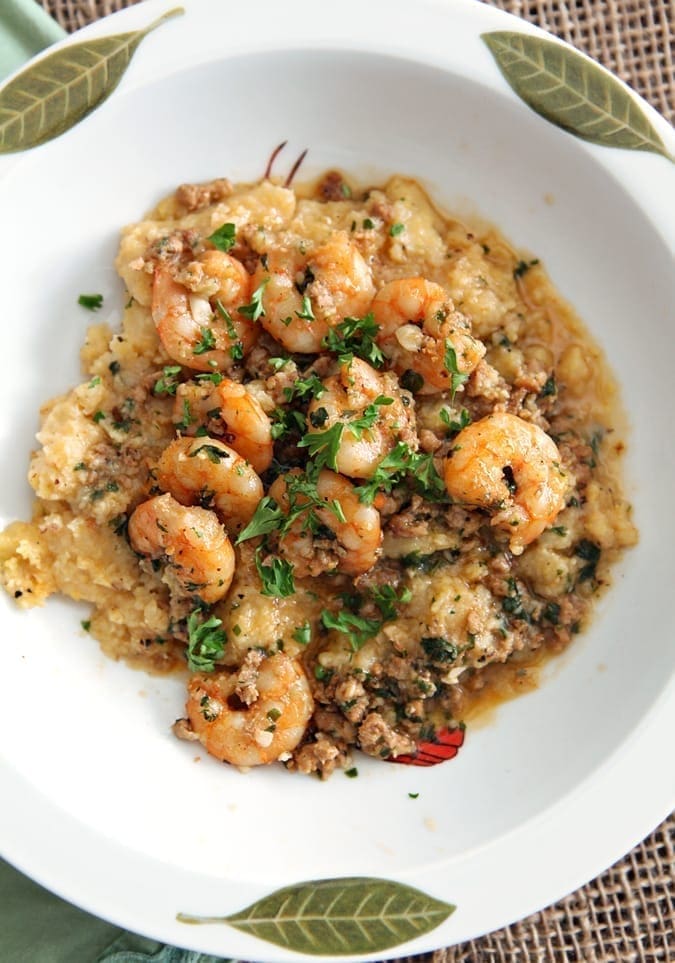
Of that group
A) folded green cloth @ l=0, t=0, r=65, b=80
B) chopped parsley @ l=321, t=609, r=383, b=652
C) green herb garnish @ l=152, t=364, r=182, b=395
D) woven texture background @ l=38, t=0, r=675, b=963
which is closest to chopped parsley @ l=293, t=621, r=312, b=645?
chopped parsley @ l=321, t=609, r=383, b=652

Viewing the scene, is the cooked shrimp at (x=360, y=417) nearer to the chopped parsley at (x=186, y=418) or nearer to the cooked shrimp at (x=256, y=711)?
the chopped parsley at (x=186, y=418)

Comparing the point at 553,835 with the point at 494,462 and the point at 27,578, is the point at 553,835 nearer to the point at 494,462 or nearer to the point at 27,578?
the point at 494,462

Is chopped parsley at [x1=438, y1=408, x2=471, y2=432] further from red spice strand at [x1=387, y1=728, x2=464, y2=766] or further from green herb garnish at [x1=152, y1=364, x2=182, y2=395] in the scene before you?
red spice strand at [x1=387, y1=728, x2=464, y2=766]

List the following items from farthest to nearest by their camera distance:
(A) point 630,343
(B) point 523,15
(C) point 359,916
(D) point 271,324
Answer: (B) point 523,15 → (A) point 630,343 → (D) point 271,324 → (C) point 359,916

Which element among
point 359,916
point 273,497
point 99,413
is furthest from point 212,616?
point 359,916

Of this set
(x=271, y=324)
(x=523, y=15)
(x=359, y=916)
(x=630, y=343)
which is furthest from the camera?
(x=523, y=15)

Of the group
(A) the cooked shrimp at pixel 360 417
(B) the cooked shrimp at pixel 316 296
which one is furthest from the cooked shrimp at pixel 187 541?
(B) the cooked shrimp at pixel 316 296
